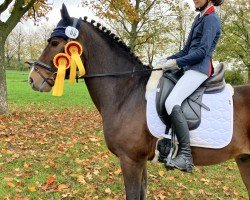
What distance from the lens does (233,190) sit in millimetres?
6938

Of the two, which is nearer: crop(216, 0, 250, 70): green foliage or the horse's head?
the horse's head

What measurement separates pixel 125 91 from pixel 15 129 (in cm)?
673

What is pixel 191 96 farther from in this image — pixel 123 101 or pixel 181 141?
pixel 123 101

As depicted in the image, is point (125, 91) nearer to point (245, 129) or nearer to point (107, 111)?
point (107, 111)

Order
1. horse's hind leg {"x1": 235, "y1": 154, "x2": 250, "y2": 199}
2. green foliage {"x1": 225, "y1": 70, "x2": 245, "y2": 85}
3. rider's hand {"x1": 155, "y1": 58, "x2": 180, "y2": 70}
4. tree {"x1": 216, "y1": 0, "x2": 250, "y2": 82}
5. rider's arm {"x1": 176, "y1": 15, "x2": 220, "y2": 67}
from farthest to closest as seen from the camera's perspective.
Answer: green foliage {"x1": 225, "y1": 70, "x2": 245, "y2": 85}
tree {"x1": 216, "y1": 0, "x2": 250, "y2": 82}
horse's hind leg {"x1": 235, "y1": 154, "x2": 250, "y2": 199}
rider's hand {"x1": 155, "y1": 58, "x2": 180, "y2": 70}
rider's arm {"x1": 176, "y1": 15, "x2": 220, "y2": 67}

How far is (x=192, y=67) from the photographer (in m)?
4.41

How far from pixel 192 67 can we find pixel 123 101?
102cm

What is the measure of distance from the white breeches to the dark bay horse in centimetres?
40

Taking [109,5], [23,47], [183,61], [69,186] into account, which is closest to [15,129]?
[69,186]

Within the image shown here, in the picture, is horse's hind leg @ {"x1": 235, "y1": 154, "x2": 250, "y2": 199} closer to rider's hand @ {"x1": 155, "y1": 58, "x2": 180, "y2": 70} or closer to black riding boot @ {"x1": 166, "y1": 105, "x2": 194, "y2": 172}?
black riding boot @ {"x1": 166, "y1": 105, "x2": 194, "y2": 172}

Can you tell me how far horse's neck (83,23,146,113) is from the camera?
15.0 feet

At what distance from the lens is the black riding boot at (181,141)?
4.23 metres

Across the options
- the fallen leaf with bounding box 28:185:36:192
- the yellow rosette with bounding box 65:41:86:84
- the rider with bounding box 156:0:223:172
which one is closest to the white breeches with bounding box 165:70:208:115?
the rider with bounding box 156:0:223:172

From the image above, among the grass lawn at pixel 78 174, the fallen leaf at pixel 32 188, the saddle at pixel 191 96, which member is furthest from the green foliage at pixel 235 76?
the saddle at pixel 191 96
